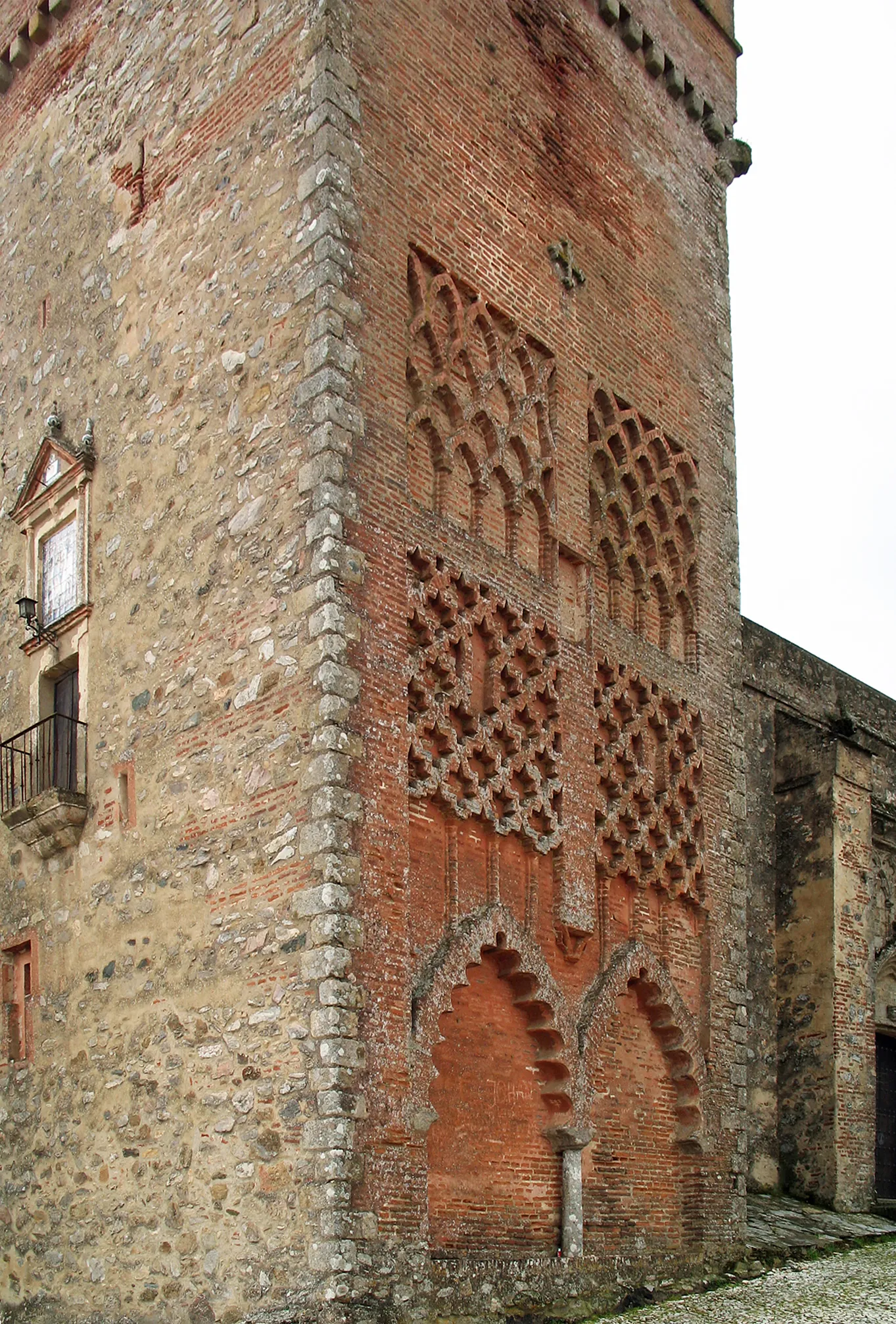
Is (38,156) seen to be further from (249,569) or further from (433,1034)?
(433,1034)

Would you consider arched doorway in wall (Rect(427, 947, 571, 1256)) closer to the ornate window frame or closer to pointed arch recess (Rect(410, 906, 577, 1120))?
pointed arch recess (Rect(410, 906, 577, 1120))

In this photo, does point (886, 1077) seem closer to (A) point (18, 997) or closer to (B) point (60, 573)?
(A) point (18, 997)

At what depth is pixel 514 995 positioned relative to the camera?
9.98m

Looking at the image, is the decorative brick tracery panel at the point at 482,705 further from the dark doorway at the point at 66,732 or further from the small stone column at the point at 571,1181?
the dark doorway at the point at 66,732

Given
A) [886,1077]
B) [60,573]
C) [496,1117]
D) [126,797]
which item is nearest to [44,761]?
[126,797]

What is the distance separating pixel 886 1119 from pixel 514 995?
7.56 metres

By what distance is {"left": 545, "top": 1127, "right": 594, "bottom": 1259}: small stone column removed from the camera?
392 inches

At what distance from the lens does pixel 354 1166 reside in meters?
8.12

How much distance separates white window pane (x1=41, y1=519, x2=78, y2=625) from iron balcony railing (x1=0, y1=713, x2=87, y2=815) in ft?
2.78

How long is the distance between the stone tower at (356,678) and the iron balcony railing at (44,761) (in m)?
0.05

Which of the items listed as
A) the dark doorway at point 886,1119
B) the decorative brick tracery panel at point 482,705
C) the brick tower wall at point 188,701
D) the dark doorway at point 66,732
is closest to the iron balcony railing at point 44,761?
the dark doorway at point 66,732

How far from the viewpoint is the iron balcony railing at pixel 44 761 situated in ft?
35.8

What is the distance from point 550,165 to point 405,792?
18.1ft

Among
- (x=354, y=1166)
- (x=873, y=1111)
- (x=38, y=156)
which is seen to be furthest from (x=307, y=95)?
(x=873, y=1111)
